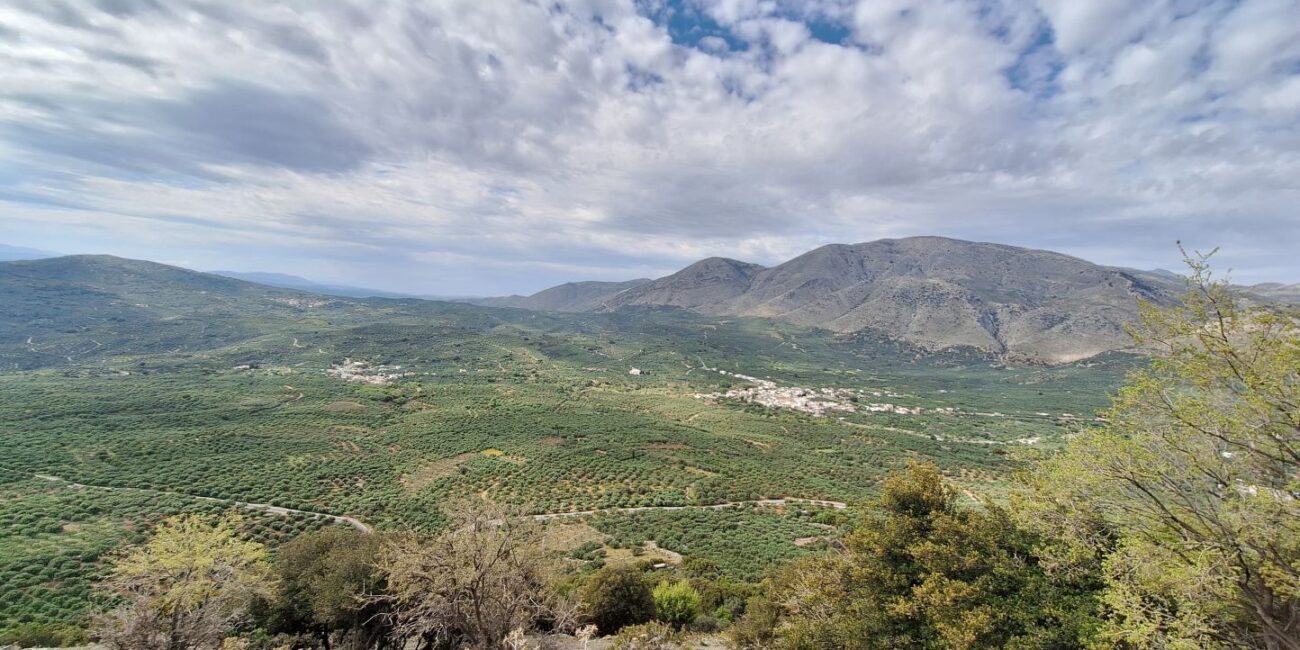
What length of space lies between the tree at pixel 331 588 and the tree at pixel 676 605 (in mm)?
11605

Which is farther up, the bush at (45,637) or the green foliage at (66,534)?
the bush at (45,637)

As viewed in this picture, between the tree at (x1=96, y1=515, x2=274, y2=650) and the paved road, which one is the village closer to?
the paved road

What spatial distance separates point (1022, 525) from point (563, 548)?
2975 cm

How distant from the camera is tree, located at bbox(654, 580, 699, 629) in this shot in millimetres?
21328

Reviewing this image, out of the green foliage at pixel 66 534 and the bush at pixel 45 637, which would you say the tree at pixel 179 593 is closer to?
the bush at pixel 45 637

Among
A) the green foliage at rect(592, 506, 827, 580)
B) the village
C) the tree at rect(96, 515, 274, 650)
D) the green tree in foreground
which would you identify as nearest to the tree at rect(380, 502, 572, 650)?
the tree at rect(96, 515, 274, 650)

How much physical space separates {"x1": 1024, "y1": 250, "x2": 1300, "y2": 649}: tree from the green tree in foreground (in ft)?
5.21

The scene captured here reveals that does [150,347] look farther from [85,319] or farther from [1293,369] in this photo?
[1293,369]

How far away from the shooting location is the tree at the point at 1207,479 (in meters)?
8.57

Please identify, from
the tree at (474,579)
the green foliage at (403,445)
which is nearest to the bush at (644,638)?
the tree at (474,579)

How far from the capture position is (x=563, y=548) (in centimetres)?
3466

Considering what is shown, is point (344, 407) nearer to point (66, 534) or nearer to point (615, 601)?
point (66, 534)

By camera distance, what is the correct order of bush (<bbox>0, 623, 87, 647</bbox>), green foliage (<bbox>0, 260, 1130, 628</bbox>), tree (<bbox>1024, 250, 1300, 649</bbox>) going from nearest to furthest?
tree (<bbox>1024, 250, 1300, 649</bbox>) → bush (<bbox>0, 623, 87, 647</bbox>) → green foliage (<bbox>0, 260, 1130, 628</bbox>)

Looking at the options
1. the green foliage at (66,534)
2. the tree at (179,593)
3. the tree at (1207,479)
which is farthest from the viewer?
the green foliage at (66,534)
